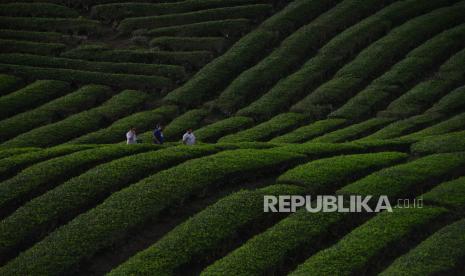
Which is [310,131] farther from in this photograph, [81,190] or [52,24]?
[52,24]

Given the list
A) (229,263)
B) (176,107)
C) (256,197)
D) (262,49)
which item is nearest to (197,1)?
(262,49)

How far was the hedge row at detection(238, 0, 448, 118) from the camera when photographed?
41.3 metres

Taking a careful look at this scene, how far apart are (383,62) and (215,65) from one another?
1443 cm

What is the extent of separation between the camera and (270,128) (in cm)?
3566

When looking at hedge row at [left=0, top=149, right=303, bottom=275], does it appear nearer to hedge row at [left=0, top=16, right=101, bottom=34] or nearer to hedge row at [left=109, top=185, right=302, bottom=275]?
hedge row at [left=109, top=185, right=302, bottom=275]

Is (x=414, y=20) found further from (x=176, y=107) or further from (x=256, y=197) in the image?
(x=256, y=197)

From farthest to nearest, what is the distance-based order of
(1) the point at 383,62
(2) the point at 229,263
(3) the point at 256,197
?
Result: (1) the point at 383,62, (3) the point at 256,197, (2) the point at 229,263

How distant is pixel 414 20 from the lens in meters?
48.9

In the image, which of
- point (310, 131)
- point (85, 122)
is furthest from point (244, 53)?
point (310, 131)

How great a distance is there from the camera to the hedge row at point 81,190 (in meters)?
18.7

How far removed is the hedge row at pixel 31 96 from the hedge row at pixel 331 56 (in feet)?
51.8

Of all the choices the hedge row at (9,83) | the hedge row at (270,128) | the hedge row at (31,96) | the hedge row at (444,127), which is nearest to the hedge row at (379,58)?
the hedge row at (270,128)

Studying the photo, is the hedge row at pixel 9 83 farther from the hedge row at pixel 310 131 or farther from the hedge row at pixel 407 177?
the hedge row at pixel 407 177

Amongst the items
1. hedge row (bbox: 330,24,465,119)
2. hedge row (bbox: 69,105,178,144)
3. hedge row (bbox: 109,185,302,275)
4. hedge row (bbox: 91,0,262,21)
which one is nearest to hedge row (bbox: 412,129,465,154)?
hedge row (bbox: 109,185,302,275)
